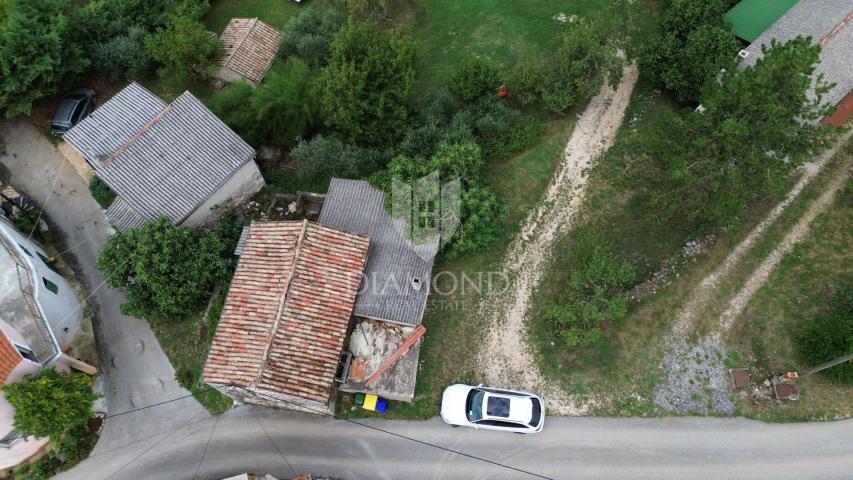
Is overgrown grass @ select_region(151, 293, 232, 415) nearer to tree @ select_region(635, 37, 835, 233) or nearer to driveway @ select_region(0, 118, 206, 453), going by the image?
driveway @ select_region(0, 118, 206, 453)

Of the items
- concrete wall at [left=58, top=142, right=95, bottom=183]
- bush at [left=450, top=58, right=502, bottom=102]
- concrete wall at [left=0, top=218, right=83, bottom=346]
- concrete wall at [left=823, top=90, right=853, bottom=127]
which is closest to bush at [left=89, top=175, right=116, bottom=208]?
concrete wall at [left=58, top=142, right=95, bottom=183]

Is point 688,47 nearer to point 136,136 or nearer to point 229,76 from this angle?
point 229,76

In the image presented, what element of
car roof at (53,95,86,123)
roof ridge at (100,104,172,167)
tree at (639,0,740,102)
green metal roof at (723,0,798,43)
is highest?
green metal roof at (723,0,798,43)

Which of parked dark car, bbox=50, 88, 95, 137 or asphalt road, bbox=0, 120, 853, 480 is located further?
parked dark car, bbox=50, 88, 95, 137

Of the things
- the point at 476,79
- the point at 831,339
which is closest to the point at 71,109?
the point at 476,79

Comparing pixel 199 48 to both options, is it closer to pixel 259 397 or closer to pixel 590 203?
pixel 259 397

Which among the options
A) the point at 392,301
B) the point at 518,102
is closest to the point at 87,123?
the point at 392,301
